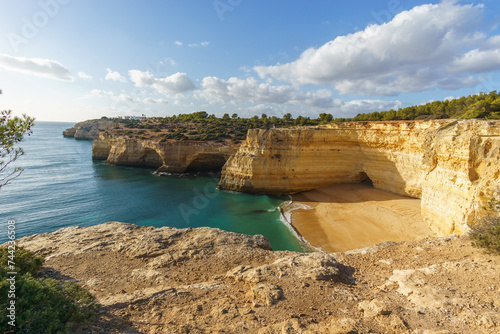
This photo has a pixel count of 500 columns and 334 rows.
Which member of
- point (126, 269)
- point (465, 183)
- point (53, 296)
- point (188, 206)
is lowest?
point (188, 206)

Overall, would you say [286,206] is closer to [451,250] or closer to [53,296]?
[451,250]

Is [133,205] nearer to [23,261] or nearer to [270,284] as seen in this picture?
[23,261]

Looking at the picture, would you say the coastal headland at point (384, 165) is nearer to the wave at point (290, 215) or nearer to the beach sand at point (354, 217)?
the beach sand at point (354, 217)

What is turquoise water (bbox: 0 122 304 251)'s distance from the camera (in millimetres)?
16172

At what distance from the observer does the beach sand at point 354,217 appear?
13789 millimetres

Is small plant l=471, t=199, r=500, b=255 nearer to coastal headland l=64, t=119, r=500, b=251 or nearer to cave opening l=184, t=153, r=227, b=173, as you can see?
coastal headland l=64, t=119, r=500, b=251

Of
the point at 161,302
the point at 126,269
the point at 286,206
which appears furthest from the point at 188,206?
the point at 161,302

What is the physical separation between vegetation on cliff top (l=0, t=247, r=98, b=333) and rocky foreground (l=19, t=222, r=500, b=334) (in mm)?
370

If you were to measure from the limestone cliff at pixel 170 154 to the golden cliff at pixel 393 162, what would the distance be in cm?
758

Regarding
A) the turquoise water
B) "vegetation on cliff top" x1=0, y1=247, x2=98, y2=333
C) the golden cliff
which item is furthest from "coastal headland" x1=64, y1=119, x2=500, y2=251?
"vegetation on cliff top" x1=0, y1=247, x2=98, y2=333

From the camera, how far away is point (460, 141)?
10.5 meters

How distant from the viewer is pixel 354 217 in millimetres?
16891

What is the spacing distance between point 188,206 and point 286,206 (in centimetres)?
899

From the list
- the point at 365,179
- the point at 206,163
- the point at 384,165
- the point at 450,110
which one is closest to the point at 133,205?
the point at 206,163
